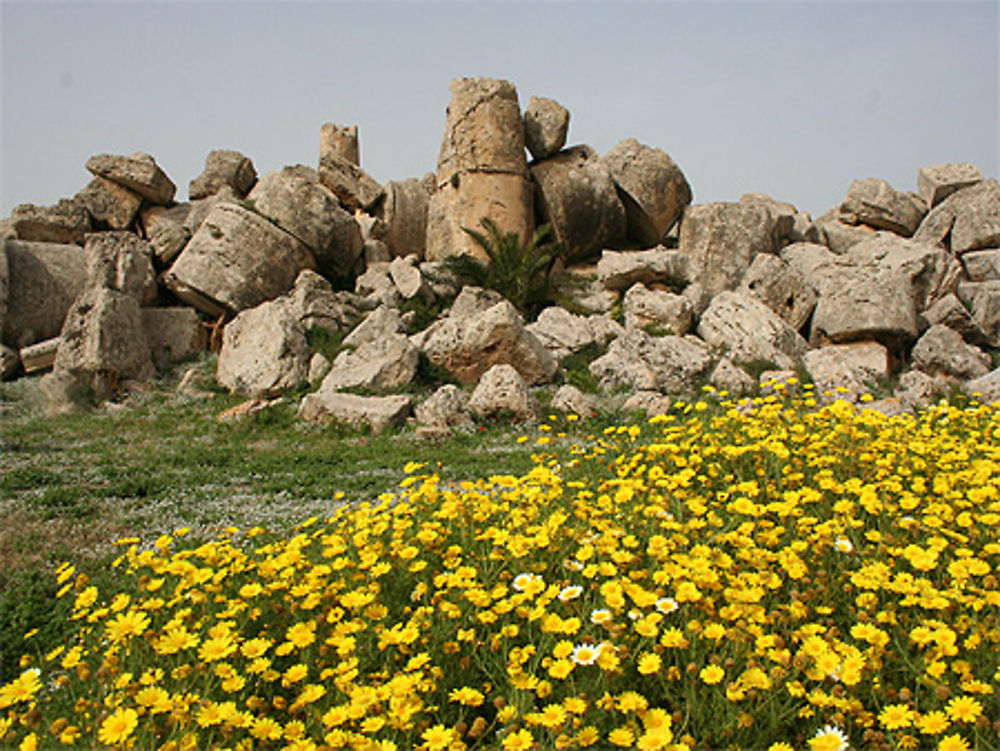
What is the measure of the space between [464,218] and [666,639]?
18146 millimetres

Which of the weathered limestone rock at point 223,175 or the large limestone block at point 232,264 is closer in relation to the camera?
the large limestone block at point 232,264

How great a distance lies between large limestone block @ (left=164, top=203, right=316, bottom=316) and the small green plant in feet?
Answer: 13.2

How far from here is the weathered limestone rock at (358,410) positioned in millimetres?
10578

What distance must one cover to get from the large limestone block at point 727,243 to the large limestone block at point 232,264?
10.0 meters

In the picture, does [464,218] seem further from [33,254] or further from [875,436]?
[875,436]

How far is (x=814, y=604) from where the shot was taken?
2.98 metres

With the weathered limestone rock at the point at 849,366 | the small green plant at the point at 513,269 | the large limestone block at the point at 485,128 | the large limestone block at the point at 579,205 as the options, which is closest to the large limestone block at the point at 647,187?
the large limestone block at the point at 579,205

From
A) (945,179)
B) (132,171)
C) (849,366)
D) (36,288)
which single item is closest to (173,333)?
(36,288)

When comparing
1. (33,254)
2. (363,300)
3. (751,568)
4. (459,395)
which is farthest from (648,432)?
(33,254)

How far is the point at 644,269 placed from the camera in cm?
1784

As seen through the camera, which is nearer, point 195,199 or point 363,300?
point 363,300

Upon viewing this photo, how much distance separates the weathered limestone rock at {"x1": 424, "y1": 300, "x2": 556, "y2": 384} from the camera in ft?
42.6

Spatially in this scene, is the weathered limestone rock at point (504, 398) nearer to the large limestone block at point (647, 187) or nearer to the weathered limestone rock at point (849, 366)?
the weathered limestone rock at point (849, 366)

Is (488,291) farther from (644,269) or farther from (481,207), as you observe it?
(644,269)
